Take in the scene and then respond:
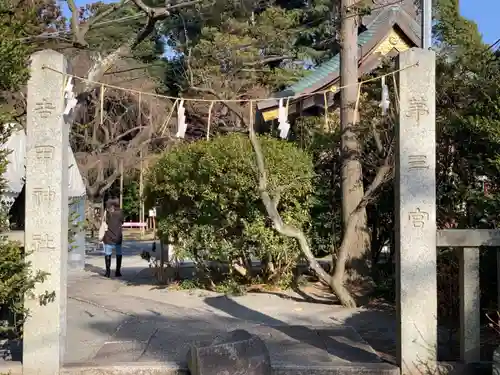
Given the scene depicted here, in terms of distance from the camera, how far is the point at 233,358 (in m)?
5.20

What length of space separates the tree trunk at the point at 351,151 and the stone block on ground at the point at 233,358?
18.0 feet

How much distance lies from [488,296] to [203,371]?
12.3 ft

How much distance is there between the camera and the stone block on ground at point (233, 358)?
5156mm

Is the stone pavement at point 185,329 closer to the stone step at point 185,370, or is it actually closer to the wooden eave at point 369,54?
the stone step at point 185,370

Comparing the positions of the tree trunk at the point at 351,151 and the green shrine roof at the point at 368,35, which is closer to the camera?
the tree trunk at the point at 351,151

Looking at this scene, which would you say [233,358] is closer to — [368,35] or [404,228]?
[404,228]

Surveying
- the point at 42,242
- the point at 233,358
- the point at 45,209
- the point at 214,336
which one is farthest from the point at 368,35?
the point at 233,358

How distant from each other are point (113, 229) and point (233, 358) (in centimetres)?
1039

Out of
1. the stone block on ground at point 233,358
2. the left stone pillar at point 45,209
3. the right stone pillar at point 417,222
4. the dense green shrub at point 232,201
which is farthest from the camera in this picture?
the dense green shrub at point 232,201

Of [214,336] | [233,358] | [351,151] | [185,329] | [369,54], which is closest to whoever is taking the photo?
[233,358]

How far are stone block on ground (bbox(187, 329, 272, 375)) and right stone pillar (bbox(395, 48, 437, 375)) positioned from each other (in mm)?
1435

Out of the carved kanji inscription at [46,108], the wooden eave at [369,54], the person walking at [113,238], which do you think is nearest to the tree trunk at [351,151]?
the wooden eave at [369,54]

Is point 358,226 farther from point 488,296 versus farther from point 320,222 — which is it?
point 488,296

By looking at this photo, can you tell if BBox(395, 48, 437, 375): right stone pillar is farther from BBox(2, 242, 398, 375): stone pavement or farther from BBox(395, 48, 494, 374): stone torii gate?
BBox(2, 242, 398, 375): stone pavement
